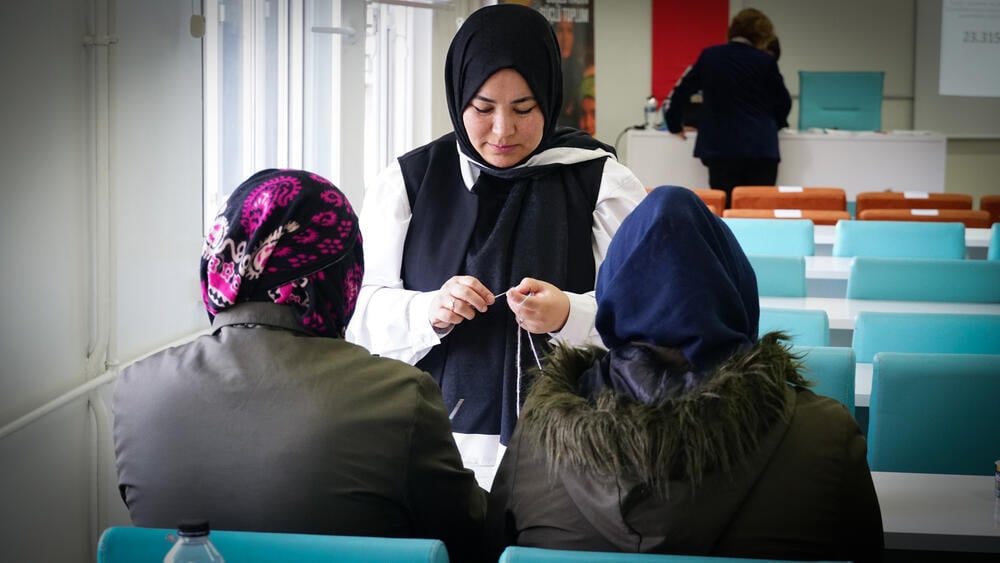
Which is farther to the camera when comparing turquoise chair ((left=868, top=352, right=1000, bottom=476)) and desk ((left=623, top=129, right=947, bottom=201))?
desk ((left=623, top=129, right=947, bottom=201))

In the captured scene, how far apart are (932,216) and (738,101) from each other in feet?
7.59

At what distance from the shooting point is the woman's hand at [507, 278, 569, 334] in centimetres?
185

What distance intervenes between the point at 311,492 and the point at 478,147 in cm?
90

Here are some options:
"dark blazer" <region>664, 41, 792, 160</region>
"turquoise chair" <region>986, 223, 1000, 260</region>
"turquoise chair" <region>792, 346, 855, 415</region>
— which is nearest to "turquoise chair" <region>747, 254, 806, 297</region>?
"turquoise chair" <region>792, 346, 855, 415</region>

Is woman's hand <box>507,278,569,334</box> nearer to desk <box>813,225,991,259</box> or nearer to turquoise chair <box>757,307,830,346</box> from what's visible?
turquoise chair <box>757,307,830,346</box>

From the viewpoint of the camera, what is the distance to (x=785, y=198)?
684 centimetres

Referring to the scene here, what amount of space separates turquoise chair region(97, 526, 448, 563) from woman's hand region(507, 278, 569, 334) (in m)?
0.64

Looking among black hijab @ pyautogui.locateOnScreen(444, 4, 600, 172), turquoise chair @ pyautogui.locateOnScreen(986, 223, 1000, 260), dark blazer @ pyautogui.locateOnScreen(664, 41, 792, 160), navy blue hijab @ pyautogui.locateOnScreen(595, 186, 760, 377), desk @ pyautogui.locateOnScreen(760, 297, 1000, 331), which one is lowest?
desk @ pyautogui.locateOnScreen(760, 297, 1000, 331)

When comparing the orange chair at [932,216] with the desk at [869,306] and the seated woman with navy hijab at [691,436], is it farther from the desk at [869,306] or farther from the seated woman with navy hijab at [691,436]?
the seated woman with navy hijab at [691,436]

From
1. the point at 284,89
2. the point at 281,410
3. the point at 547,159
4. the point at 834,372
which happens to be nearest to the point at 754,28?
the point at 284,89

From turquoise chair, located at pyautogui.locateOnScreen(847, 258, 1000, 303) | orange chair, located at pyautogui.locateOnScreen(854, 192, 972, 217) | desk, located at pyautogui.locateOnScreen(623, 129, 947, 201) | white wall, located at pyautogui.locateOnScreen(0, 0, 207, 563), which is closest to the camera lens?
white wall, located at pyautogui.locateOnScreen(0, 0, 207, 563)

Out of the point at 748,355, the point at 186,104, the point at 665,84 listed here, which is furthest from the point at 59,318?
the point at 665,84

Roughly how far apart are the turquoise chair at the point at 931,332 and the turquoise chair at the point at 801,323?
0.12 meters

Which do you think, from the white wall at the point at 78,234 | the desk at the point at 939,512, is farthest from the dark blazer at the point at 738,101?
the desk at the point at 939,512
